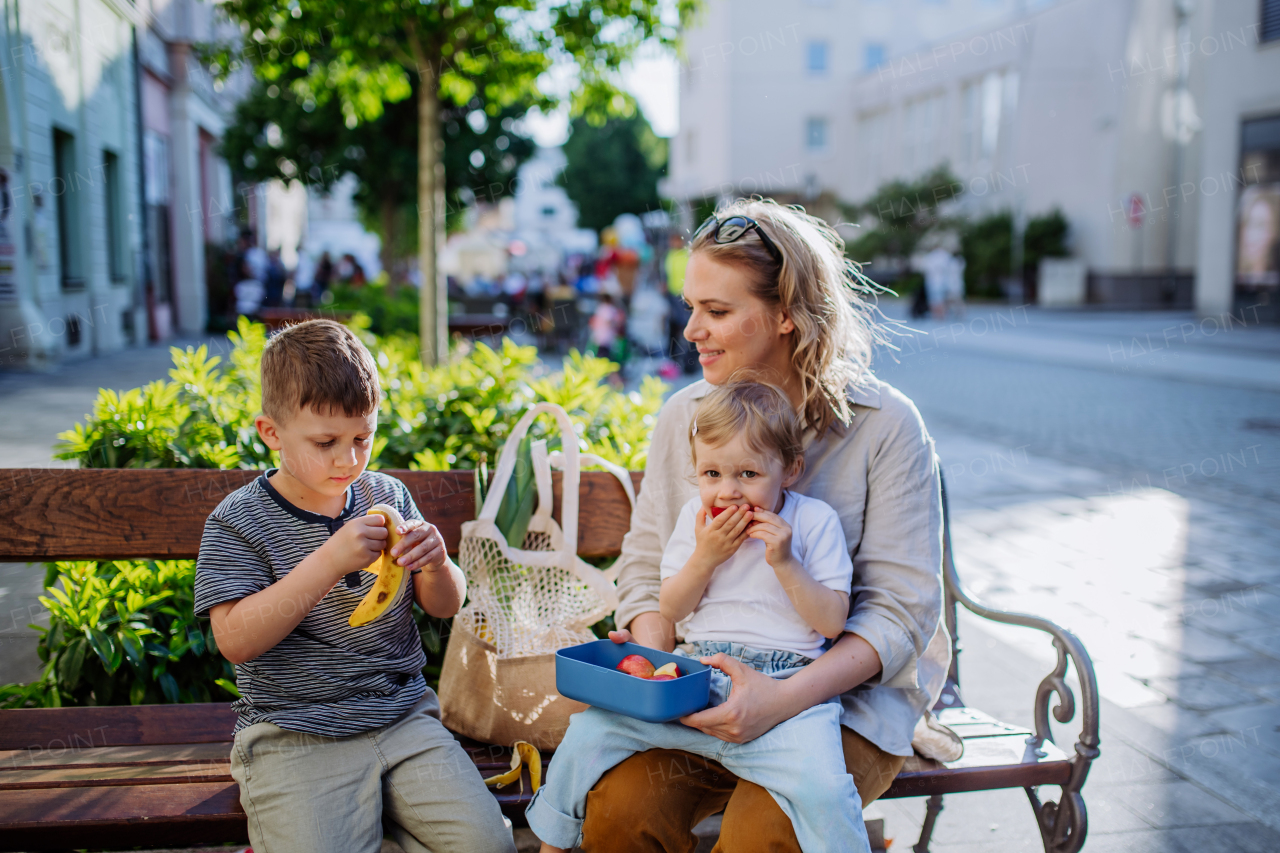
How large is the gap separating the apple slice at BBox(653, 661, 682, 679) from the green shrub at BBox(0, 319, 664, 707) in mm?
938

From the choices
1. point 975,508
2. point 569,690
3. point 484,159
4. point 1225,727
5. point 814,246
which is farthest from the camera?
point 484,159

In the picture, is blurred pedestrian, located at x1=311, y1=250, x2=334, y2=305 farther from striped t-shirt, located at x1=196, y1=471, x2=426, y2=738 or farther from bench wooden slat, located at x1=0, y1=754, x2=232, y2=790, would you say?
striped t-shirt, located at x1=196, y1=471, x2=426, y2=738

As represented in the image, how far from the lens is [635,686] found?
1904 mm

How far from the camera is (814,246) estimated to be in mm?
2367

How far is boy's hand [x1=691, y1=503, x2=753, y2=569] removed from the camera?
2.02 meters

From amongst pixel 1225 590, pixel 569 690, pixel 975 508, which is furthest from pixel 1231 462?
pixel 569 690

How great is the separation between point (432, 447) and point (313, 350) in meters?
1.70

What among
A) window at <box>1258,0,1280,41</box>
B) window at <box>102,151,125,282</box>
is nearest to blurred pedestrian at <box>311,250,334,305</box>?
window at <box>102,151,125,282</box>

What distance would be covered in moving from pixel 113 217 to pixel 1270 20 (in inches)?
856

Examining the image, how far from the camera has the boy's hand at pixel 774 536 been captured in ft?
6.45

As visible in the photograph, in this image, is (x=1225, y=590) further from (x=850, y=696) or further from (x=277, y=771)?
(x=277, y=771)

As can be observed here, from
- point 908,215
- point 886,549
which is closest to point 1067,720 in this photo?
point 886,549

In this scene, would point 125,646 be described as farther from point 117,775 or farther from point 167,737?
point 117,775

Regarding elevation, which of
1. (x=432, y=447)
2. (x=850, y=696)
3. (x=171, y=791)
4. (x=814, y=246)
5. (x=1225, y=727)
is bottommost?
(x=1225, y=727)
